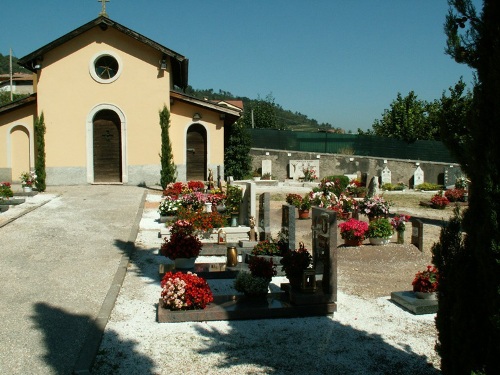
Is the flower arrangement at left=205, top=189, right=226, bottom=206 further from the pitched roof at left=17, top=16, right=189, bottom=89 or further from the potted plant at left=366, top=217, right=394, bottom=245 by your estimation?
the pitched roof at left=17, top=16, right=189, bottom=89

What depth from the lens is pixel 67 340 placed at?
20.8 feet

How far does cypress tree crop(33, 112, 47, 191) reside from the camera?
18719 millimetres

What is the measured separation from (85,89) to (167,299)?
1549 cm

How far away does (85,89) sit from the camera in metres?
20.7

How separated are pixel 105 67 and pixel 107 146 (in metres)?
3.13

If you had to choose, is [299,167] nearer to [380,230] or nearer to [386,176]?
[386,176]

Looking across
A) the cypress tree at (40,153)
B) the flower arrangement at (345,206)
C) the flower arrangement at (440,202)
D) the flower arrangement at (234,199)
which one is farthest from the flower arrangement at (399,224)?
the cypress tree at (40,153)

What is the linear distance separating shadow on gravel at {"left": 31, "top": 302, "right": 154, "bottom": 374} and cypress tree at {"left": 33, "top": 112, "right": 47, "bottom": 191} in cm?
1208

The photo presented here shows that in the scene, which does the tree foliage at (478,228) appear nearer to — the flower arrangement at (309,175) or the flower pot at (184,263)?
the flower pot at (184,263)

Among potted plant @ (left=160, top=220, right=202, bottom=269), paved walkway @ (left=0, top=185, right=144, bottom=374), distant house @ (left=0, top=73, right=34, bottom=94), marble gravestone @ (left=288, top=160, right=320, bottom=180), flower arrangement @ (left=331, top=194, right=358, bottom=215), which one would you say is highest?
distant house @ (left=0, top=73, right=34, bottom=94)

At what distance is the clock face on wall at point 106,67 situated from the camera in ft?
68.6

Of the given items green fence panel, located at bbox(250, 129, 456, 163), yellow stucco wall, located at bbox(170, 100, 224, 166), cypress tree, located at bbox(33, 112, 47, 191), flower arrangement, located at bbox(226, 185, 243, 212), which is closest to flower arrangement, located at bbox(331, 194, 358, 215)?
flower arrangement, located at bbox(226, 185, 243, 212)

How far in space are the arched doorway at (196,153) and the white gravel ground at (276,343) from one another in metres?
14.9

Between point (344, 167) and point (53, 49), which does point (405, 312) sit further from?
point (344, 167)
